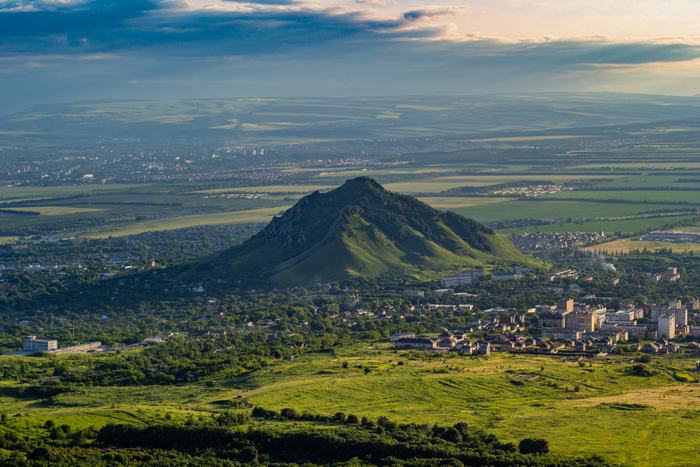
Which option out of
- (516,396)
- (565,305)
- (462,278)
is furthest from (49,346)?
(565,305)

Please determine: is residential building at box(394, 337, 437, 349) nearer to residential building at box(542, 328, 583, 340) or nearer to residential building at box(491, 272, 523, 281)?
residential building at box(542, 328, 583, 340)

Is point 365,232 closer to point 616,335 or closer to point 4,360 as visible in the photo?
point 616,335

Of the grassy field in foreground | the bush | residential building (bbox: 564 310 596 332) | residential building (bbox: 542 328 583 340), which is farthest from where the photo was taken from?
residential building (bbox: 564 310 596 332)

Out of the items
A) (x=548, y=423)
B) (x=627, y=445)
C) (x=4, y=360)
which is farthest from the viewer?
(x=4, y=360)

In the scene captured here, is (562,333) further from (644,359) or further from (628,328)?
(644,359)

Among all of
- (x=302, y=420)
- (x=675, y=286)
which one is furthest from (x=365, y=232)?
(x=302, y=420)

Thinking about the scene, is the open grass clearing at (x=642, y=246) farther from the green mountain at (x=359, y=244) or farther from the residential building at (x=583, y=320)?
the residential building at (x=583, y=320)

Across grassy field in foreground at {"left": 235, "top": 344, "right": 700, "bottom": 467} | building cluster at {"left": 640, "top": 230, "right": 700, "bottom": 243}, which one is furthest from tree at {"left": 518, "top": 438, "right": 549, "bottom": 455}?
building cluster at {"left": 640, "top": 230, "right": 700, "bottom": 243}
